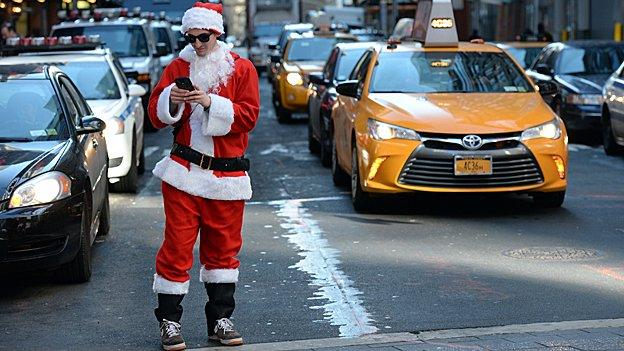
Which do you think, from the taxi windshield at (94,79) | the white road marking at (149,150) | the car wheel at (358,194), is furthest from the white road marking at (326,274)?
the white road marking at (149,150)

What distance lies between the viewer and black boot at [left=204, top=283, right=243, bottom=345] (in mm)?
7180

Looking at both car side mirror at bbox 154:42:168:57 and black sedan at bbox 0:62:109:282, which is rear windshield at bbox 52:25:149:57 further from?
black sedan at bbox 0:62:109:282

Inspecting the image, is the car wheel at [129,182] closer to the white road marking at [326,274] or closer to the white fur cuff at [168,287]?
the white road marking at [326,274]

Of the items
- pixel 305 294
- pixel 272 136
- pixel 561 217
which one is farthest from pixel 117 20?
pixel 305 294

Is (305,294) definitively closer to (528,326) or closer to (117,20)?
(528,326)

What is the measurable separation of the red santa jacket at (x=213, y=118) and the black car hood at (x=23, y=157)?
1670 millimetres

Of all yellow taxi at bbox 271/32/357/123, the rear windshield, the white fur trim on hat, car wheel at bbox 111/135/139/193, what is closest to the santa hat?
the white fur trim on hat

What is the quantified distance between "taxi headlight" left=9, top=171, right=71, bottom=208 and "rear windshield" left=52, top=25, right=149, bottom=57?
1549 cm

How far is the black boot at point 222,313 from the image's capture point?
23.6ft

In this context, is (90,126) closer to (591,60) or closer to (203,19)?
(203,19)

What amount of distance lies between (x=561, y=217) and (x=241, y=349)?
546 cm

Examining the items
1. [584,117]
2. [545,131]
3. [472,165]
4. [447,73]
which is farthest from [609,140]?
[472,165]

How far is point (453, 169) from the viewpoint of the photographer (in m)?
11.7

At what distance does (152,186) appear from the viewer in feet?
50.0
